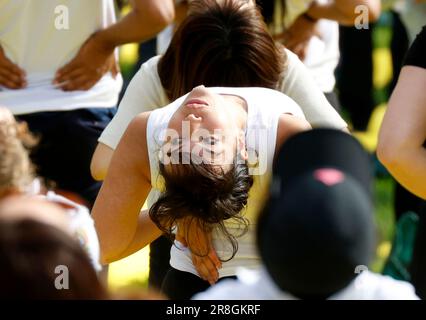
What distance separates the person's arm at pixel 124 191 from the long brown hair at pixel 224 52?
31 centimetres

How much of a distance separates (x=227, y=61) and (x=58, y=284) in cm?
134

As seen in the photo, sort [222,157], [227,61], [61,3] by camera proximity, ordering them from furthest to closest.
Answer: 1. [61,3]
2. [227,61]
3. [222,157]

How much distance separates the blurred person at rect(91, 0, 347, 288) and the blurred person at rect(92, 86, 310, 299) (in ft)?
0.69

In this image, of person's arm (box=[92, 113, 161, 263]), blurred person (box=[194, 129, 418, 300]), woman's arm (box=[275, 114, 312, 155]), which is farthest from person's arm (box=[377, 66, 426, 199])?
blurred person (box=[194, 129, 418, 300])

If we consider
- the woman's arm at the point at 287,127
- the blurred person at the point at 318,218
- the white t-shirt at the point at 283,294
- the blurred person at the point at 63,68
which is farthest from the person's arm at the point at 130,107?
the blurred person at the point at 318,218

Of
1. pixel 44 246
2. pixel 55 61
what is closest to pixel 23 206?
pixel 44 246

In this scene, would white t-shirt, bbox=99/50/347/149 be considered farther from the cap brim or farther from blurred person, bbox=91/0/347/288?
the cap brim

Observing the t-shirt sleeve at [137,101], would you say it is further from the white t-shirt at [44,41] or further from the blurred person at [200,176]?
the white t-shirt at [44,41]

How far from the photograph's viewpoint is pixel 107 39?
3.25 meters

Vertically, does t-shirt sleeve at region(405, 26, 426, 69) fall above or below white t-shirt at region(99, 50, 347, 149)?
above

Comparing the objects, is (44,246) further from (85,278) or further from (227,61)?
(227,61)

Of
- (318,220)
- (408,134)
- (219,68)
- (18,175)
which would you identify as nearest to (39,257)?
(318,220)

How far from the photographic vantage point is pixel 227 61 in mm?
2682

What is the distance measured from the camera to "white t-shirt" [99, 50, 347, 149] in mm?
2691
